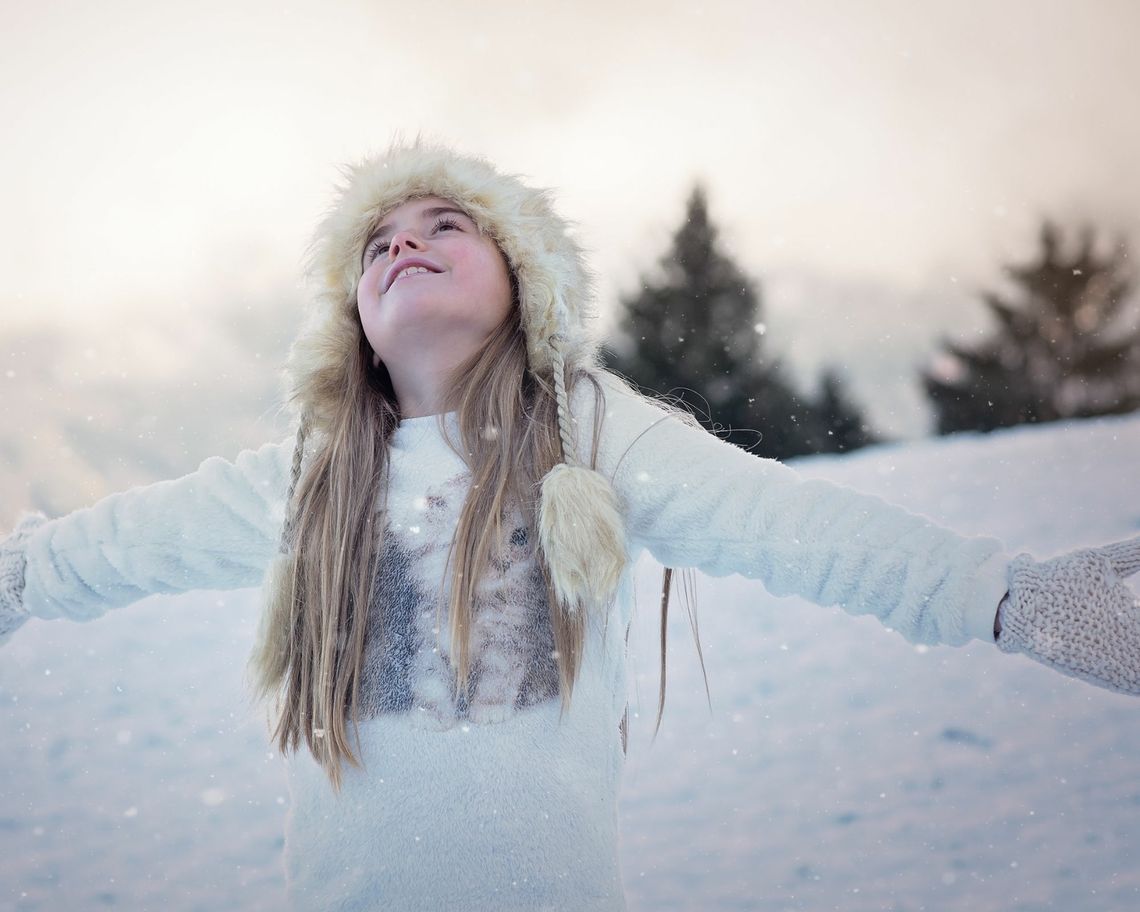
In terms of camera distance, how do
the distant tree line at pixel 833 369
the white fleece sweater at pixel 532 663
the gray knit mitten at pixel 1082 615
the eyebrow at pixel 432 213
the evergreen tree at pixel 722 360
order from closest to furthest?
1. the gray knit mitten at pixel 1082 615
2. the white fleece sweater at pixel 532 663
3. the eyebrow at pixel 432 213
4. the distant tree line at pixel 833 369
5. the evergreen tree at pixel 722 360

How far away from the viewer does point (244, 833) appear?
2162 mm

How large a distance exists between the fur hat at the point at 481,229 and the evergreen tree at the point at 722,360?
5168mm

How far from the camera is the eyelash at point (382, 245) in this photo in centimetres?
161

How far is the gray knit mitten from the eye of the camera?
96cm

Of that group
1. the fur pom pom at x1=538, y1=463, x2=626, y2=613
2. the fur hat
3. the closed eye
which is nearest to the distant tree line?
the fur hat

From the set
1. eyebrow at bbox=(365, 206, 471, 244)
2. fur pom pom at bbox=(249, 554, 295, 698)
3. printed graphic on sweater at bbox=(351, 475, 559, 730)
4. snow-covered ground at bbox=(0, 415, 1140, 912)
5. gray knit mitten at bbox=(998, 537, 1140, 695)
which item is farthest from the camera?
snow-covered ground at bbox=(0, 415, 1140, 912)

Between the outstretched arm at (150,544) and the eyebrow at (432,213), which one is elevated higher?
the eyebrow at (432,213)

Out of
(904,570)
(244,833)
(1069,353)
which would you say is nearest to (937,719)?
(904,570)

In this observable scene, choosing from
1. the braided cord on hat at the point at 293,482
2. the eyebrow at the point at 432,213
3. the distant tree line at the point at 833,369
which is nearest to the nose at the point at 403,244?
the eyebrow at the point at 432,213

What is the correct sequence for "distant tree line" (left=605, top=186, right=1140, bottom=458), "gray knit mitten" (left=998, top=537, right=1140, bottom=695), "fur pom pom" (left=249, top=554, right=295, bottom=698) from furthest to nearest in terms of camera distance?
"distant tree line" (left=605, top=186, right=1140, bottom=458) < "fur pom pom" (left=249, top=554, right=295, bottom=698) < "gray knit mitten" (left=998, top=537, right=1140, bottom=695)

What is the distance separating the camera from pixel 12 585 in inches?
60.2

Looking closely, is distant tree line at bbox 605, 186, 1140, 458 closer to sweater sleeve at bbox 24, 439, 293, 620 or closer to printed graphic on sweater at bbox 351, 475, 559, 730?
sweater sleeve at bbox 24, 439, 293, 620

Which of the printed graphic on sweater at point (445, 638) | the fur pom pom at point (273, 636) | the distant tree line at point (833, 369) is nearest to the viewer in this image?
the printed graphic on sweater at point (445, 638)

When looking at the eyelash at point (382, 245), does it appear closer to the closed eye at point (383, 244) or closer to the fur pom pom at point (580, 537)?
the closed eye at point (383, 244)
